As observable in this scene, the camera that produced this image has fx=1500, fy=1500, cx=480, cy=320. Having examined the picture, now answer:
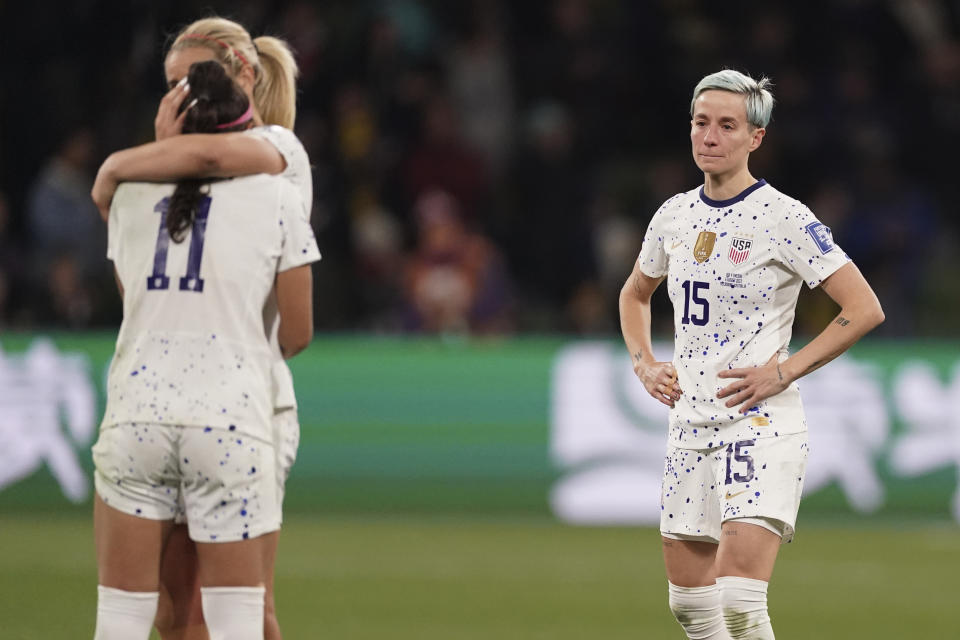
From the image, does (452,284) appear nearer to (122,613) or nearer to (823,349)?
(823,349)

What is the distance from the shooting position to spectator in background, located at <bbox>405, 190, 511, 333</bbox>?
39.0 feet

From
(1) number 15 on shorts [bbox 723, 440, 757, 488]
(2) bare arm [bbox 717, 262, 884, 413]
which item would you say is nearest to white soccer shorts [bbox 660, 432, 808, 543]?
(1) number 15 on shorts [bbox 723, 440, 757, 488]

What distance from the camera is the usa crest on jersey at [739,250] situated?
192 inches

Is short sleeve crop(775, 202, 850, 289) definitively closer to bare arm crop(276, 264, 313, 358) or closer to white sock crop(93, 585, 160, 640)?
bare arm crop(276, 264, 313, 358)

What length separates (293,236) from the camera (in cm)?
406

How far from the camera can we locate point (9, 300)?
39.0ft

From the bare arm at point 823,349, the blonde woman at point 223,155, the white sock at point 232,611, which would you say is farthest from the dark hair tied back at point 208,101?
the bare arm at point 823,349

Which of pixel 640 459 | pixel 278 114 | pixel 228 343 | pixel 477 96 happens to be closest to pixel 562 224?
pixel 477 96

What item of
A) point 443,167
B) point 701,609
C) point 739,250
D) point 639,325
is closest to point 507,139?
point 443,167

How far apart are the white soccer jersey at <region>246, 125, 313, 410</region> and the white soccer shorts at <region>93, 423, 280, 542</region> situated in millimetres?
433

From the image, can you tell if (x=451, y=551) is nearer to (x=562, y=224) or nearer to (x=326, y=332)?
(x=326, y=332)

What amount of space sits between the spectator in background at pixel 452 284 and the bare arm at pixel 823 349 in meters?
7.12

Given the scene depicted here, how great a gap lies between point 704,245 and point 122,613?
7.24 feet

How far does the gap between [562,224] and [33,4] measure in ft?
17.0
